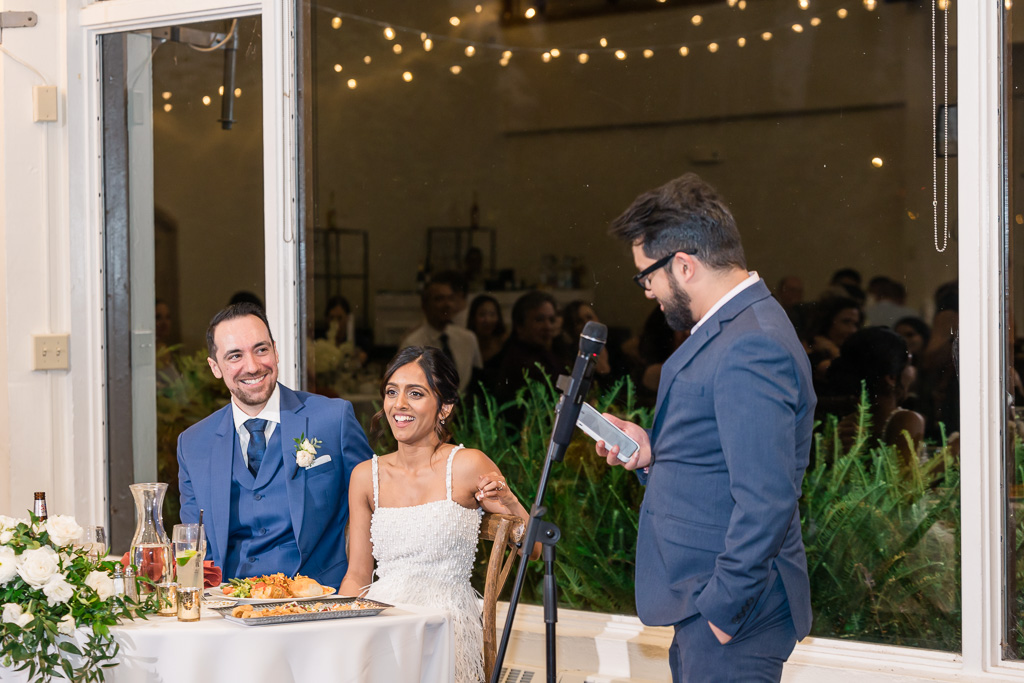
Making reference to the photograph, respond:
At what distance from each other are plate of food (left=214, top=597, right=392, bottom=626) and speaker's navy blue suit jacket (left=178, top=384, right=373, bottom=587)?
61 cm

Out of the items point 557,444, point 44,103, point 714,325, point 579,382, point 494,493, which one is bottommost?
point 494,493

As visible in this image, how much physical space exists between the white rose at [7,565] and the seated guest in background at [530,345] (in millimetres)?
2437

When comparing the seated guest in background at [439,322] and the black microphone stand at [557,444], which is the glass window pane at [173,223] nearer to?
the seated guest in background at [439,322]

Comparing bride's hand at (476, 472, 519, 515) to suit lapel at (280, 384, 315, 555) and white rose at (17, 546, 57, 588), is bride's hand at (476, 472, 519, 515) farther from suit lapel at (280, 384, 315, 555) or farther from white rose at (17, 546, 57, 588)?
white rose at (17, 546, 57, 588)

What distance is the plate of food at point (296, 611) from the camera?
204cm

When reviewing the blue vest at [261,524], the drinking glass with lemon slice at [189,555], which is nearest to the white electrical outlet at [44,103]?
the blue vest at [261,524]

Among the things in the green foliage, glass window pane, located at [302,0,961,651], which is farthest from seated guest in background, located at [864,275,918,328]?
the green foliage

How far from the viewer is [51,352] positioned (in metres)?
4.05

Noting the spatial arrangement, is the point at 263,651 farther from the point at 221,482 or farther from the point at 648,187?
the point at 648,187

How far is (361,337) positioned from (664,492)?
9.34 feet

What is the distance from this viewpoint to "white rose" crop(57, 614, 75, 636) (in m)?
1.98

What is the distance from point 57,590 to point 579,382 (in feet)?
3.67

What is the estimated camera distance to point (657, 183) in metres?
Answer: 4.12

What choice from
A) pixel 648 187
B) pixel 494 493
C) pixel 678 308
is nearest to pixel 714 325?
pixel 678 308
